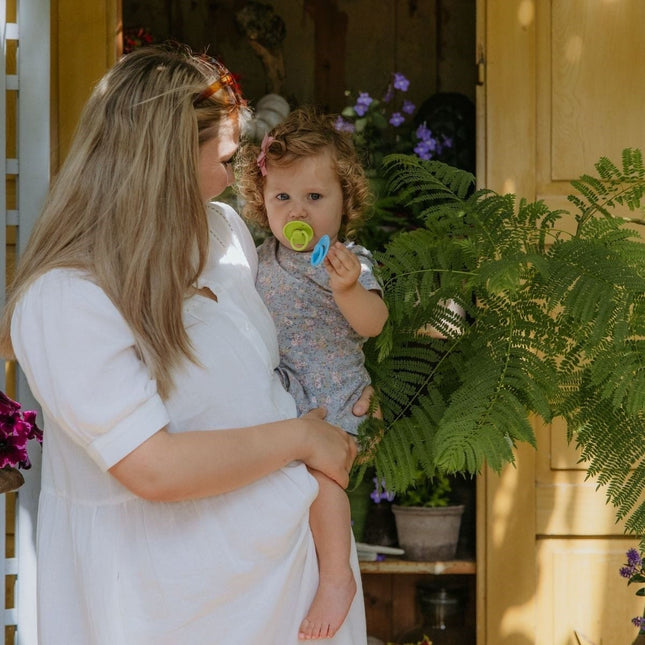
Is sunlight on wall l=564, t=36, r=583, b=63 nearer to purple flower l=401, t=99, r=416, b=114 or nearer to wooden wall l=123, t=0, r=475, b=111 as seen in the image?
purple flower l=401, t=99, r=416, b=114

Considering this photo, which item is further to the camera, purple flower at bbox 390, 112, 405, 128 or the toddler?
purple flower at bbox 390, 112, 405, 128

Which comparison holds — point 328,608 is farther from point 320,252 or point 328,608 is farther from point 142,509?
point 320,252

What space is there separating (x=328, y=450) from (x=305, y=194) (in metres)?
0.54

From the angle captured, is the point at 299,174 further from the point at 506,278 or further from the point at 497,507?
the point at 497,507

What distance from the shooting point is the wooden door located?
9.62 ft

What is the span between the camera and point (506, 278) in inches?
68.2

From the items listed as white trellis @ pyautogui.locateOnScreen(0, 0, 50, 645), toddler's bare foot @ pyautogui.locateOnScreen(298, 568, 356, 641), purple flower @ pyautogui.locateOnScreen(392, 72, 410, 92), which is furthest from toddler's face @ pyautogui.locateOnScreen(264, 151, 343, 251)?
purple flower @ pyautogui.locateOnScreen(392, 72, 410, 92)

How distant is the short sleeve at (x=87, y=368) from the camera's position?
131cm

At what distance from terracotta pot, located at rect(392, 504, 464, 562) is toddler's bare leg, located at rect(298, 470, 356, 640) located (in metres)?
1.63

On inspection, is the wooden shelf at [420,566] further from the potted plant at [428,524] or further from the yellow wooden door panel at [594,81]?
the yellow wooden door panel at [594,81]

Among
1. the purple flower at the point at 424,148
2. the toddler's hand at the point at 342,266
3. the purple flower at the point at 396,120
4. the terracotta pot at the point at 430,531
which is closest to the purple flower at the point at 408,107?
the purple flower at the point at 396,120

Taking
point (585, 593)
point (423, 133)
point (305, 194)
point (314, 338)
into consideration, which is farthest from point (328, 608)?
point (423, 133)

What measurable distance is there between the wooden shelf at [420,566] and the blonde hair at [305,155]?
142 cm

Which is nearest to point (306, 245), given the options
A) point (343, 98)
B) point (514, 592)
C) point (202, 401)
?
point (202, 401)
